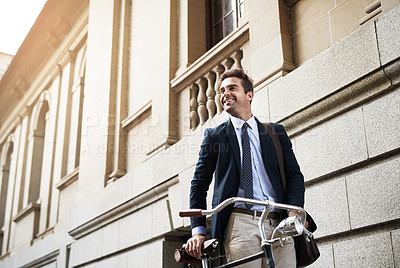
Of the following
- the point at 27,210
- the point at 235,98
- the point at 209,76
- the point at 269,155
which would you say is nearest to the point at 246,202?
the point at 269,155

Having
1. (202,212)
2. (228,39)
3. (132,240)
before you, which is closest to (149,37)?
(228,39)

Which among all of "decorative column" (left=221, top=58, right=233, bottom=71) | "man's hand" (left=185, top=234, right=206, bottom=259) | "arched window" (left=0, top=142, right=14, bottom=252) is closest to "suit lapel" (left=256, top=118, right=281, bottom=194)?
"man's hand" (left=185, top=234, right=206, bottom=259)

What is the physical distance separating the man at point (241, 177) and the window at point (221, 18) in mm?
4585

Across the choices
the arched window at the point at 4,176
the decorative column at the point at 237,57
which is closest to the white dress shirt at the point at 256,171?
the decorative column at the point at 237,57

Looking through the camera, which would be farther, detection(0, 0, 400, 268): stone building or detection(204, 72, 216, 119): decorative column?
detection(204, 72, 216, 119): decorative column

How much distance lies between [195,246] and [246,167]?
25.8 inches

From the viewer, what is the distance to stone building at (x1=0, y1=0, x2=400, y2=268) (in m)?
4.52

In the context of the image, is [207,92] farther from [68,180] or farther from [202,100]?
[68,180]

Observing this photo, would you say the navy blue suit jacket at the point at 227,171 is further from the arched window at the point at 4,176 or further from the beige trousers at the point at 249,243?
the arched window at the point at 4,176

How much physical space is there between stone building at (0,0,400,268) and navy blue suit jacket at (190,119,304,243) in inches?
41.7

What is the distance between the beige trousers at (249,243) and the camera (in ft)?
10.9

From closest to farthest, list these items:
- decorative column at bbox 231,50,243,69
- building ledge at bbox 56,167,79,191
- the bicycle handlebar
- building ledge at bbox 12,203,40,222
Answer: the bicycle handlebar → decorative column at bbox 231,50,243,69 → building ledge at bbox 56,167,79,191 → building ledge at bbox 12,203,40,222

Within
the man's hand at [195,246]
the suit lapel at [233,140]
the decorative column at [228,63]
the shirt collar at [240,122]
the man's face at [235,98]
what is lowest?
the man's hand at [195,246]

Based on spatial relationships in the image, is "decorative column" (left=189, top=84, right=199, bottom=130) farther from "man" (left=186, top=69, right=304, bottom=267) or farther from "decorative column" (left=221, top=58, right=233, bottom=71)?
"man" (left=186, top=69, right=304, bottom=267)
